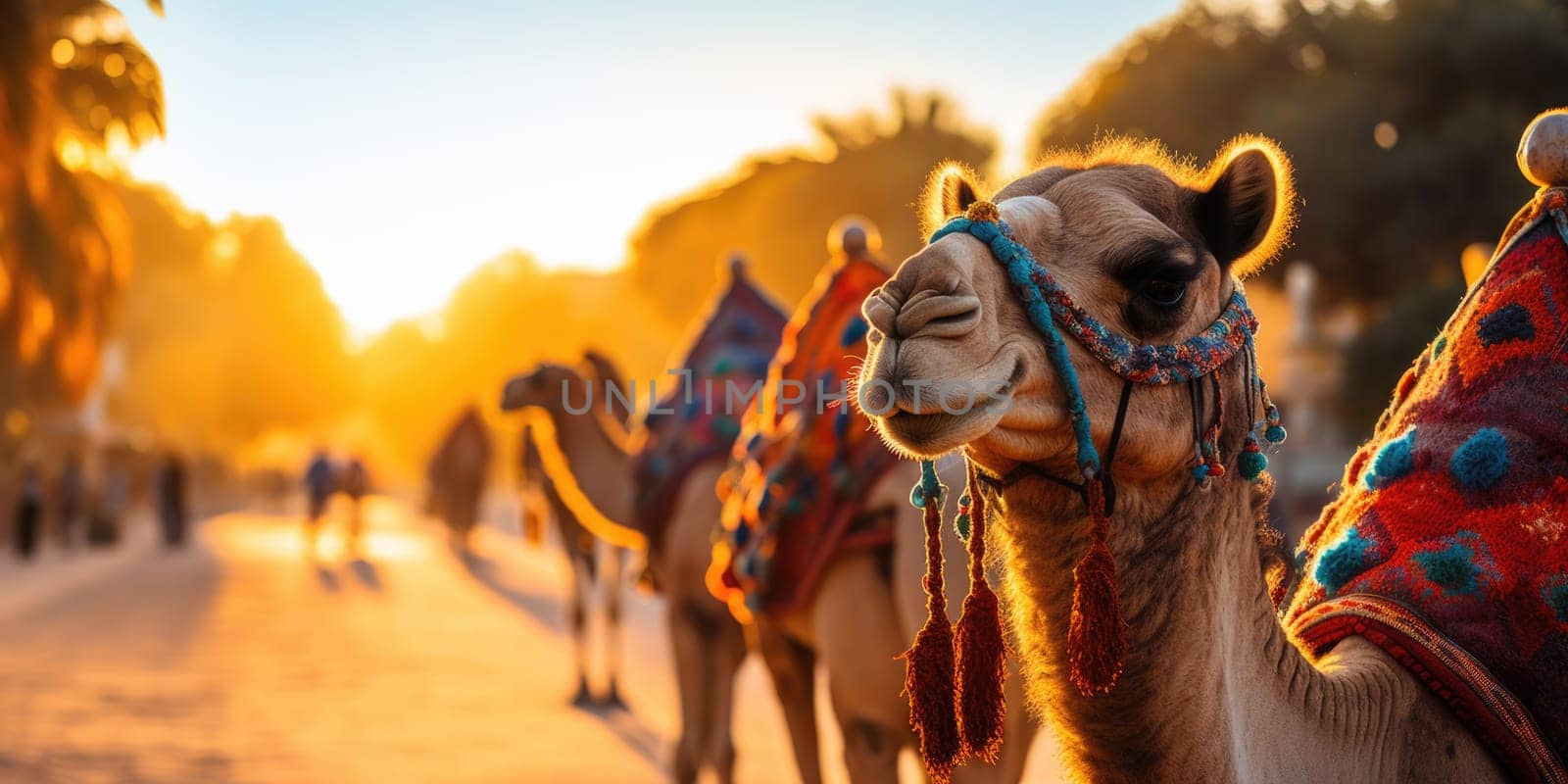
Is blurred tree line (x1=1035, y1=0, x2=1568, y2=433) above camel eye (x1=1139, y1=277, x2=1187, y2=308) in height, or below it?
above

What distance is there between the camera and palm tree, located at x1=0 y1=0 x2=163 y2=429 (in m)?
14.7

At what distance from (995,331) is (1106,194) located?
43 cm

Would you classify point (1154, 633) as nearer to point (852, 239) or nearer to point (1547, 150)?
point (1547, 150)

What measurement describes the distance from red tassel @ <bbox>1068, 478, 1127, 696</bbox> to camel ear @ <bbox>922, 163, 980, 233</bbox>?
22.7 inches

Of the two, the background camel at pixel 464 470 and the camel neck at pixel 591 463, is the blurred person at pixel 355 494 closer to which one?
the background camel at pixel 464 470

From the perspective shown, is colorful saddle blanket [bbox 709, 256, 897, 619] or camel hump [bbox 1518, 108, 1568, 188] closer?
camel hump [bbox 1518, 108, 1568, 188]

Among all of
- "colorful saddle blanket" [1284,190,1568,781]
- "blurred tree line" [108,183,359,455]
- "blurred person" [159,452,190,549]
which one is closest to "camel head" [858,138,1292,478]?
"colorful saddle blanket" [1284,190,1568,781]

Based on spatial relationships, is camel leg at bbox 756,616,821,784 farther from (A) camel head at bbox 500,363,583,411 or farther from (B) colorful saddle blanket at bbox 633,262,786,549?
(A) camel head at bbox 500,363,583,411

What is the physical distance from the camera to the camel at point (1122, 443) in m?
2.10

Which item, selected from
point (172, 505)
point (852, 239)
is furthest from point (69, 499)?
point (852, 239)

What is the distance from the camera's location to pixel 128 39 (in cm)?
1945

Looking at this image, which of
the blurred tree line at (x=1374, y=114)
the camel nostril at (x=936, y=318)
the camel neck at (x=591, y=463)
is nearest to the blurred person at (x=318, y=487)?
the blurred tree line at (x=1374, y=114)

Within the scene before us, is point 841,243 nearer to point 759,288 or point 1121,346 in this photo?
point 759,288

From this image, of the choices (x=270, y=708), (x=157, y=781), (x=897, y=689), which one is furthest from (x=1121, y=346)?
(x=270, y=708)
